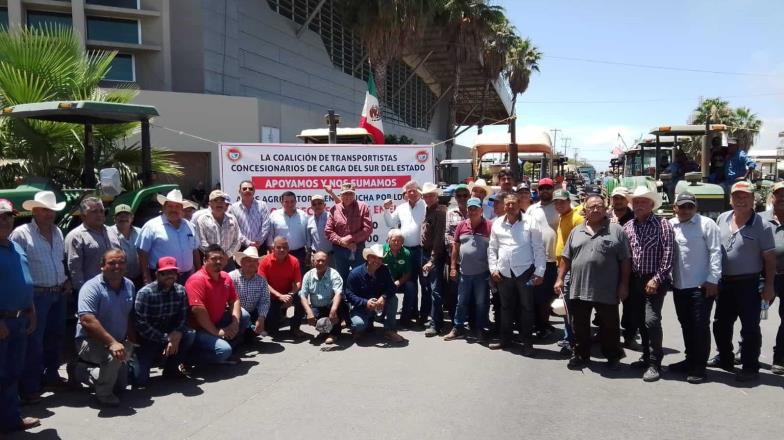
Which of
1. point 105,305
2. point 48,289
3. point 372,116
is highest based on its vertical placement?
point 372,116

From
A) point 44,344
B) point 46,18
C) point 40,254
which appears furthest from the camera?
point 46,18

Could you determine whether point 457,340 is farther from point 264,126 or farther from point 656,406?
point 264,126

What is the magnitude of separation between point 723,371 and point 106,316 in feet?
17.8

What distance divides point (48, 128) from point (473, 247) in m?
6.02

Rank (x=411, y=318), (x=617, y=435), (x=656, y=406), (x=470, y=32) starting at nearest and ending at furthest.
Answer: (x=617, y=435), (x=656, y=406), (x=411, y=318), (x=470, y=32)

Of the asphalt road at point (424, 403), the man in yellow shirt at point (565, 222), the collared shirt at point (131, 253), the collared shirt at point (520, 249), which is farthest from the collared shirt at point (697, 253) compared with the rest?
the collared shirt at point (131, 253)

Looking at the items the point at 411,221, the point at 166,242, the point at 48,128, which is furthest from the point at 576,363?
the point at 48,128

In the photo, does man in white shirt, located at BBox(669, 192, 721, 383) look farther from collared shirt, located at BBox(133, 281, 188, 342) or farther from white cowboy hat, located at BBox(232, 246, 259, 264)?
collared shirt, located at BBox(133, 281, 188, 342)

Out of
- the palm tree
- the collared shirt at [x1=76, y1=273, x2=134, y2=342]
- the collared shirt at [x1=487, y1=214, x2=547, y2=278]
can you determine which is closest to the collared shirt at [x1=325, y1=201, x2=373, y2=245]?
the collared shirt at [x1=487, y1=214, x2=547, y2=278]

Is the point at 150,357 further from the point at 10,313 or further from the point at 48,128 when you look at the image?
the point at 48,128

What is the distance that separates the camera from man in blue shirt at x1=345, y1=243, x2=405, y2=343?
6.35m

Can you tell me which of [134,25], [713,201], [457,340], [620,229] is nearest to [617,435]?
[620,229]

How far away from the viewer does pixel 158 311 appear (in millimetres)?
4961

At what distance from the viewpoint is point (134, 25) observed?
18.8m
